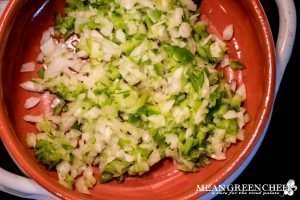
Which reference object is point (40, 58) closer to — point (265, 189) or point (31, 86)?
point (31, 86)

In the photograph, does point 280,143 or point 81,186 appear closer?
point 81,186

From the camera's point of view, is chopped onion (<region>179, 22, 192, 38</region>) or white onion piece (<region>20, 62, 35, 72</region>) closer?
chopped onion (<region>179, 22, 192, 38</region>)

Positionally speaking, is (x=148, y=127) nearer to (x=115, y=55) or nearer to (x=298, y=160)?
(x=115, y=55)

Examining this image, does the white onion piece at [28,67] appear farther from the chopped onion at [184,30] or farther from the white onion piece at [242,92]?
the white onion piece at [242,92]

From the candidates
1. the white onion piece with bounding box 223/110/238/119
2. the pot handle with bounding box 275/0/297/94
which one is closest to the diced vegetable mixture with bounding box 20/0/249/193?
the white onion piece with bounding box 223/110/238/119

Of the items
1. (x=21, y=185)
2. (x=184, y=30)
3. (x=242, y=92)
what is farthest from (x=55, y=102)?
(x=242, y=92)

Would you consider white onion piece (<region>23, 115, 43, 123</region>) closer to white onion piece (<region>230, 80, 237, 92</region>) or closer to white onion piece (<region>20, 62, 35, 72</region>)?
white onion piece (<region>20, 62, 35, 72</region>)

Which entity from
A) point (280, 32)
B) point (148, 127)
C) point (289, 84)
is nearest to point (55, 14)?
point (148, 127)

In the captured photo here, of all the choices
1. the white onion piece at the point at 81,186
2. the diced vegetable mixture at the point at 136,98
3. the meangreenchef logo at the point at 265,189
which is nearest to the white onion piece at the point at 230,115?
A: the diced vegetable mixture at the point at 136,98
